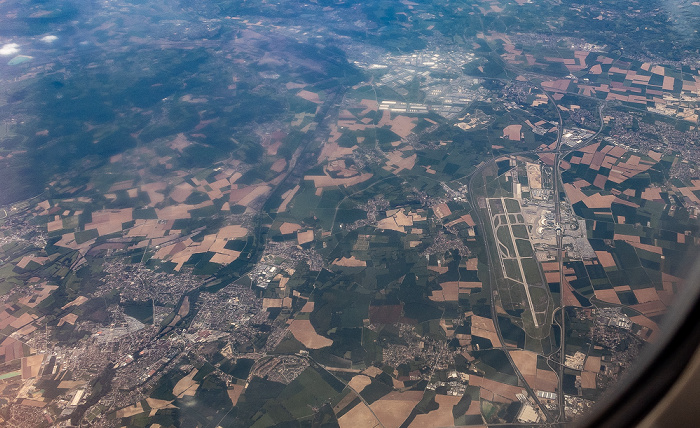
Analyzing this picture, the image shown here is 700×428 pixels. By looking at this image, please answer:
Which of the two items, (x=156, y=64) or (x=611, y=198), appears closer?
(x=611, y=198)

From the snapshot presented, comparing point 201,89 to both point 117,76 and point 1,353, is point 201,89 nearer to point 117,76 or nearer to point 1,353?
point 117,76

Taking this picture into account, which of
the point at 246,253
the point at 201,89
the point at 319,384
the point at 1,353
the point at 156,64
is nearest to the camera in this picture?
the point at 319,384

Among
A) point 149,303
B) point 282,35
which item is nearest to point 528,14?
point 282,35

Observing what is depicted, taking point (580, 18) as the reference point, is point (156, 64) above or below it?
below

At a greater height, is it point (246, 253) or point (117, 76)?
point (117, 76)

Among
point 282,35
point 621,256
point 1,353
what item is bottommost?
point 1,353

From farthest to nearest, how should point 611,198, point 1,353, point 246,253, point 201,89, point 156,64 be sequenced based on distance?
point 156,64, point 201,89, point 611,198, point 246,253, point 1,353

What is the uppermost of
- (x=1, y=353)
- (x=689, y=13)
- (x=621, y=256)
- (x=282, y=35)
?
(x=689, y=13)

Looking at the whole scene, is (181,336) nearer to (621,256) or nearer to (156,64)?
(621,256)

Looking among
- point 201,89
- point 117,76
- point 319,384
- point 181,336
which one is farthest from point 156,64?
point 319,384
